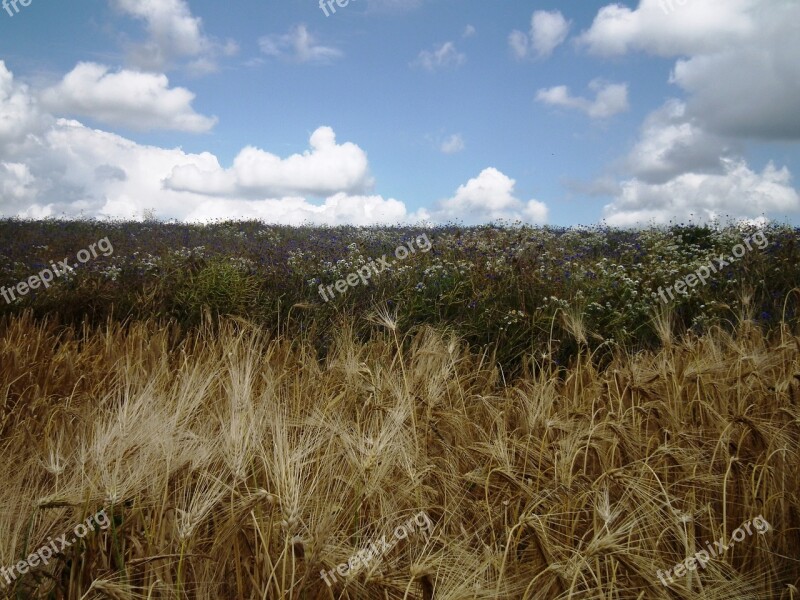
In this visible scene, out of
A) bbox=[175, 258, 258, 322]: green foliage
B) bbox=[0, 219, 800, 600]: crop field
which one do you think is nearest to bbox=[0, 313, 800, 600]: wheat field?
bbox=[0, 219, 800, 600]: crop field

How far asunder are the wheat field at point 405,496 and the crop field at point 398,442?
0.07 ft

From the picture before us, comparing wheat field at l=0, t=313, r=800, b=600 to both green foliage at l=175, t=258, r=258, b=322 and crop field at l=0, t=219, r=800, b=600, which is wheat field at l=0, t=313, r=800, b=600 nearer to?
crop field at l=0, t=219, r=800, b=600

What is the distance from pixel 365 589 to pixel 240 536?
58 cm

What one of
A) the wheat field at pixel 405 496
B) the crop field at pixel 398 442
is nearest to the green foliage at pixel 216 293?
the crop field at pixel 398 442

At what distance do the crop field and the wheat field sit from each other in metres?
0.02

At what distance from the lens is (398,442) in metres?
2.91

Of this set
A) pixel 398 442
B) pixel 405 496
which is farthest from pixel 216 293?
pixel 405 496

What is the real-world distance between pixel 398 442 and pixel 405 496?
26 centimetres

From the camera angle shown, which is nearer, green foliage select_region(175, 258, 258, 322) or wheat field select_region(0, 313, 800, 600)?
wheat field select_region(0, 313, 800, 600)

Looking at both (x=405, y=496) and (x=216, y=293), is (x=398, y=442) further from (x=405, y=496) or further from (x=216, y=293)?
(x=216, y=293)

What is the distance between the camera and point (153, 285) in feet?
26.4

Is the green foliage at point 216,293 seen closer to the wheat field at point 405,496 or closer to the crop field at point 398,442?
the crop field at point 398,442

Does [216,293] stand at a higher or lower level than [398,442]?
higher

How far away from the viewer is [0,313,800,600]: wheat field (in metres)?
2.06
